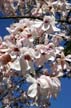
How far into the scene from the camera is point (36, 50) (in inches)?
134

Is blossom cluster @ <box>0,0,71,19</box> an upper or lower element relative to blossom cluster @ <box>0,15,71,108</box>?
lower

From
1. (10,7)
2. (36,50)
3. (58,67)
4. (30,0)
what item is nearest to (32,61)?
(36,50)

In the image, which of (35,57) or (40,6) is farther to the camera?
(40,6)

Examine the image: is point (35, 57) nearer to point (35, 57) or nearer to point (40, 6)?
point (35, 57)

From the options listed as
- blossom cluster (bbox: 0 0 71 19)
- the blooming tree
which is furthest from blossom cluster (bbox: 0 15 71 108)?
blossom cluster (bbox: 0 0 71 19)

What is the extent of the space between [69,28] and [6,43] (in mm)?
3609

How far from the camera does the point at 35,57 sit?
131 inches

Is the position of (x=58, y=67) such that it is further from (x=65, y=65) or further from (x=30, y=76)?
(x=30, y=76)

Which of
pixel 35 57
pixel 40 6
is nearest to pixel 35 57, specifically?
pixel 35 57

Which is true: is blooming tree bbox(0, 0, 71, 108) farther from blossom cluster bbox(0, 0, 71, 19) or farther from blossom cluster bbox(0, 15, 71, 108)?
blossom cluster bbox(0, 0, 71, 19)

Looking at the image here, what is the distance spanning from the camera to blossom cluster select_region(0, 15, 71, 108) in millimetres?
3242

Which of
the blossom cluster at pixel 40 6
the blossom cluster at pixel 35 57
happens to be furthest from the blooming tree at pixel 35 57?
the blossom cluster at pixel 40 6

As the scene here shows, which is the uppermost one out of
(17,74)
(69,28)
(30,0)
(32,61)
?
(32,61)

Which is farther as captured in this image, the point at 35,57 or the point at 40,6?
the point at 40,6
